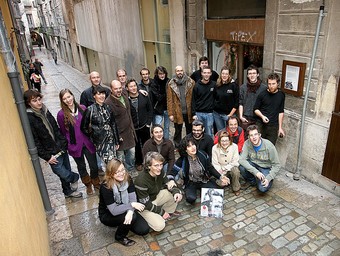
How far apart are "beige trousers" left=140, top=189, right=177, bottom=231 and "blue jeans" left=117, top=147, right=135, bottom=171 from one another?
137 centimetres

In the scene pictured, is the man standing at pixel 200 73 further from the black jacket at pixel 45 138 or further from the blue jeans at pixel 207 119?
the black jacket at pixel 45 138

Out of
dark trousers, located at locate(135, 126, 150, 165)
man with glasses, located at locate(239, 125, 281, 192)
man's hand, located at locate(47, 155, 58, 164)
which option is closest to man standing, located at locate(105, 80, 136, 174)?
dark trousers, located at locate(135, 126, 150, 165)

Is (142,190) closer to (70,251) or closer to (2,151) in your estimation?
(70,251)

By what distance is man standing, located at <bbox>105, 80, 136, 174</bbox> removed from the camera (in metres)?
4.81

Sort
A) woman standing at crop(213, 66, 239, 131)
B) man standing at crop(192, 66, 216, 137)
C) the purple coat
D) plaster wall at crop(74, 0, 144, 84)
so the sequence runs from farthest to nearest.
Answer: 1. plaster wall at crop(74, 0, 144, 84)
2. man standing at crop(192, 66, 216, 137)
3. woman standing at crop(213, 66, 239, 131)
4. the purple coat

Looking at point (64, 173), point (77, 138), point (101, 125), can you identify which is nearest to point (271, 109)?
point (101, 125)

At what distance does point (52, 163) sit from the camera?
4.44 m

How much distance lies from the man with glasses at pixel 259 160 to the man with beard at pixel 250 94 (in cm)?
71

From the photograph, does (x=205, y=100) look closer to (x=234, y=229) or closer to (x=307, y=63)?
(x=307, y=63)

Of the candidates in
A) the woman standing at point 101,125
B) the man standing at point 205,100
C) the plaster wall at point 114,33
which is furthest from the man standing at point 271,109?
the plaster wall at point 114,33

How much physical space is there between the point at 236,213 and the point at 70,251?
241cm

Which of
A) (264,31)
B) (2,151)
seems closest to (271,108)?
(264,31)

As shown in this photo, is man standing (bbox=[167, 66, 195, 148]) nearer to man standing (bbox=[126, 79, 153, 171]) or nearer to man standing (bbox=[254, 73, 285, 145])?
man standing (bbox=[126, 79, 153, 171])

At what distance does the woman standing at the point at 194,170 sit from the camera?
455 centimetres
